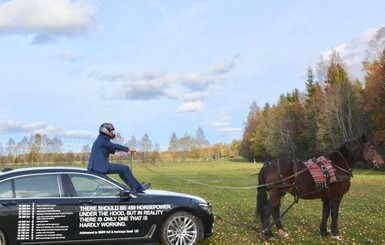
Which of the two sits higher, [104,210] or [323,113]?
[323,113]

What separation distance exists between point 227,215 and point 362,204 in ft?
22.1

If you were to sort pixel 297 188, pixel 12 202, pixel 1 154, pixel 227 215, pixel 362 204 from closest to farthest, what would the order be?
1. pixel 12 202
2. pixel 297 188
3. pixel 227 215
4. pixel 362 204
5. pixel 1 154

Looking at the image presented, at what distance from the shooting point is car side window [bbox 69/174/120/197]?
8.45 m

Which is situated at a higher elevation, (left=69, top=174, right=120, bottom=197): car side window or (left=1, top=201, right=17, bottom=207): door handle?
(left=69, top=174, right=120, bottom=197): car side window

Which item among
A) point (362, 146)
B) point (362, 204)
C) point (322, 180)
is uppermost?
point (362, 146)

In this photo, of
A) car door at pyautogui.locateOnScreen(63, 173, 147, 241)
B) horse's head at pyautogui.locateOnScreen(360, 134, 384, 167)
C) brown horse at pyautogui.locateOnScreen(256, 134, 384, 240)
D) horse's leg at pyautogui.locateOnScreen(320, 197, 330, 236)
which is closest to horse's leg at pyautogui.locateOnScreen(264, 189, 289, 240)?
brown horse at pyautogui.locateOnScreen(256, 134, 384, 240)

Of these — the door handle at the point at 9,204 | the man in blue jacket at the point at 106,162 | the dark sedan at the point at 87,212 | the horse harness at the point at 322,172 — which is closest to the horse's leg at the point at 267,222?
the horse harness at the point at 322,172

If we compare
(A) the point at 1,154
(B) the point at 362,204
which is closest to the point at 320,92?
(B) the point at 362,204

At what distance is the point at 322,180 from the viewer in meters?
10.5

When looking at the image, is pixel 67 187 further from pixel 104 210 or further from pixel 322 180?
pixel 322 180

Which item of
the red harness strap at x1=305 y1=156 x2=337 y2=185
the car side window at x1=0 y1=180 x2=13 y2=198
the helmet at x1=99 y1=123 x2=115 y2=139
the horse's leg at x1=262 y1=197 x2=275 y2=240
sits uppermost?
the helmet at x1=99 y1=123 x2=115 y2=139

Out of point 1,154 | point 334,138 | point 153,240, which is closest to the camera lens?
point 153,240

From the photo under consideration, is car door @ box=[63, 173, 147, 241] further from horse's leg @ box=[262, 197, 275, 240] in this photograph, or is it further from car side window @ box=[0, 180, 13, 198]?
horse's leg @ box=[262, 197, 275, 240]

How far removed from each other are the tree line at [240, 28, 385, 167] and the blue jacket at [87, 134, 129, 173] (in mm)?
40733
